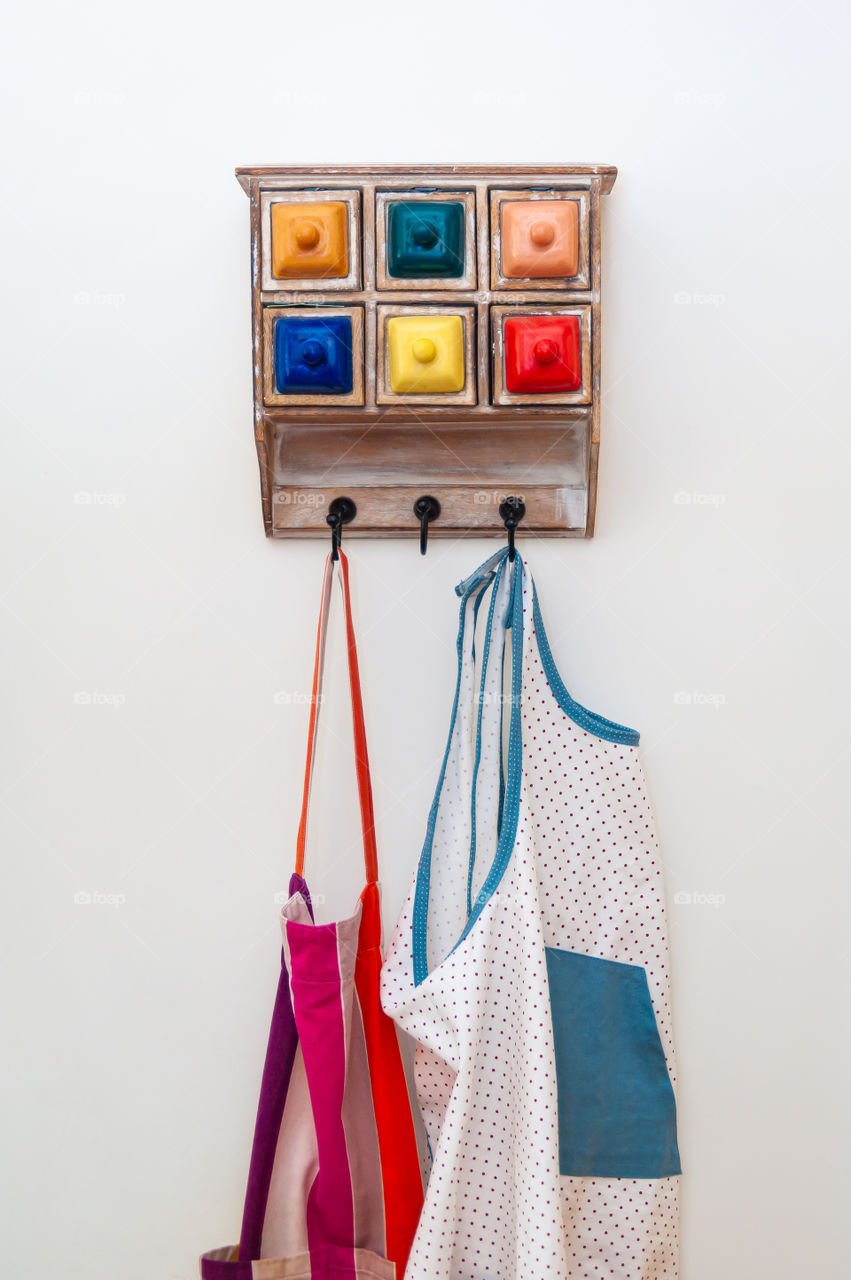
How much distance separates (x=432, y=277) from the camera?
92cm

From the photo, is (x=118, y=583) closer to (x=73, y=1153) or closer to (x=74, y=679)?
(x=74, y=679)

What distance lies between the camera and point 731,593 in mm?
1016

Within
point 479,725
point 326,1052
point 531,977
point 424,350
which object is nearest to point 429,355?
point 424,350

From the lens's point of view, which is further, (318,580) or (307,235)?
(318,580)

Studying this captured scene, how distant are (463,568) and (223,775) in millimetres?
387

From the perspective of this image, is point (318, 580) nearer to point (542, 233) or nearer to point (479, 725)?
point (479, 725)

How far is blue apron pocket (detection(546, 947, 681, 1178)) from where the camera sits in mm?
907

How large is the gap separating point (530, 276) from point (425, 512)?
281 mm

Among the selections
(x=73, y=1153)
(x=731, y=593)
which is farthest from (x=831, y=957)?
(x=73, y=1153)

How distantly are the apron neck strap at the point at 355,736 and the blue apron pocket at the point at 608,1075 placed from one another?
0.24 meters

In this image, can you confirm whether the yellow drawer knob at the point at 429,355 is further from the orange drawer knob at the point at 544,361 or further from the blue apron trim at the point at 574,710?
the blue apron trim at the point at 574,710

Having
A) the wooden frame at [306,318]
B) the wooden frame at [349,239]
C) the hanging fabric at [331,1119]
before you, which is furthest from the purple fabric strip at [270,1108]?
the wooden frame at [349,239]

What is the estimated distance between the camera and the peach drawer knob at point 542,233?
892mm

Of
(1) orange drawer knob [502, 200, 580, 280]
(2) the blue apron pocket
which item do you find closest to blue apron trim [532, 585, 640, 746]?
(2) the blue apron pocket
